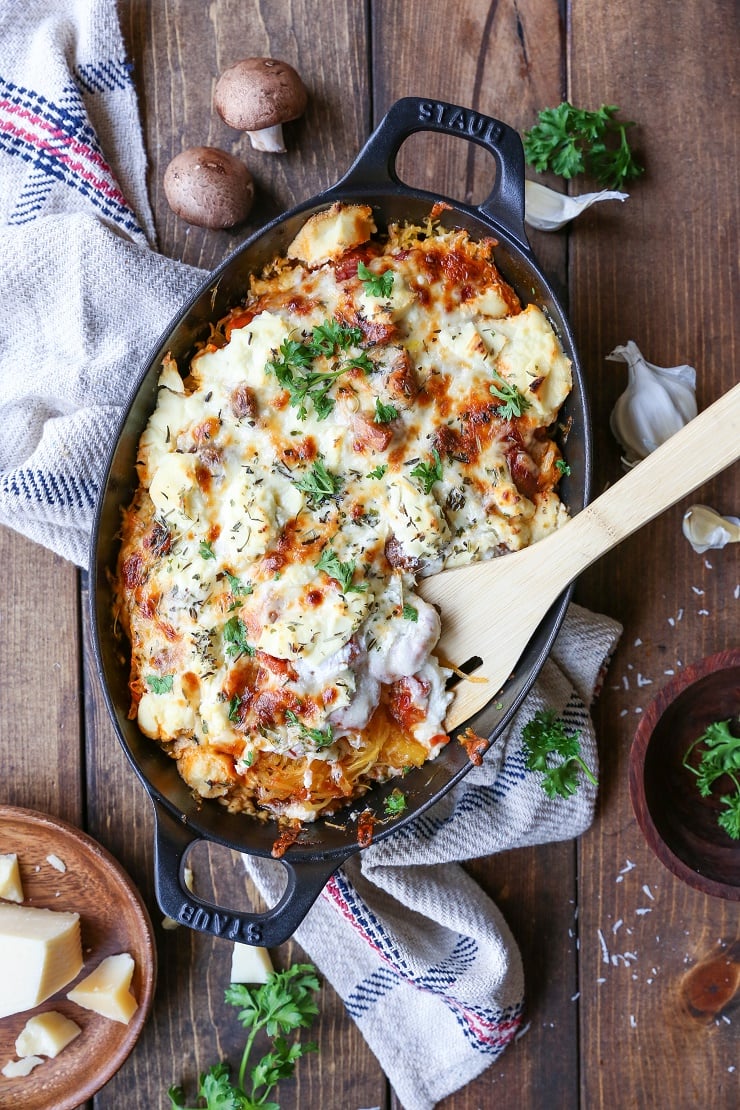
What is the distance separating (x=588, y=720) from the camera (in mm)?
2734

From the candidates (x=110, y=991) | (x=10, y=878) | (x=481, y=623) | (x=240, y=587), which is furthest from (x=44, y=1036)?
(x=481, y=623)

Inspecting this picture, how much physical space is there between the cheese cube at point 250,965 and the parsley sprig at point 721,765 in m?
1.34

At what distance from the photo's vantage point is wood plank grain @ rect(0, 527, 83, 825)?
2766 mm

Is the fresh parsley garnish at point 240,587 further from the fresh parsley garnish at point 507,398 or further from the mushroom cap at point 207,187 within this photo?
the mushroom cap at point 207,187

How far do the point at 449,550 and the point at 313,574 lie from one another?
0.33 m

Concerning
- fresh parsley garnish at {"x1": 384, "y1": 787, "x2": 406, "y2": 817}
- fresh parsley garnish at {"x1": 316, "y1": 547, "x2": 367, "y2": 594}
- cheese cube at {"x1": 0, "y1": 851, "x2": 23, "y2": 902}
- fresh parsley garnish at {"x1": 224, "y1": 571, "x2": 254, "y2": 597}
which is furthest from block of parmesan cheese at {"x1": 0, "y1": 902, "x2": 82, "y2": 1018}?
fresh parsley garnish at {"x1": 316, "y1": 547, "x2": 367, "y2": 594}

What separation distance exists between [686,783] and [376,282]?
165 centimetres

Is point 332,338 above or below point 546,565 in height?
above

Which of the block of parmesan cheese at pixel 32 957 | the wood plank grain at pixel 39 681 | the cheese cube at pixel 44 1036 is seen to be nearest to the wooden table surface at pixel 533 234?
the wood plank grain at pixel 39 681

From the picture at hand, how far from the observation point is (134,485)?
2.38 metres

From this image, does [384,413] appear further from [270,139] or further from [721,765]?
[721,765]

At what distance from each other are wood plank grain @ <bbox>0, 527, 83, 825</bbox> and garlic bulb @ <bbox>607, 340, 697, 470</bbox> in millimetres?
1621

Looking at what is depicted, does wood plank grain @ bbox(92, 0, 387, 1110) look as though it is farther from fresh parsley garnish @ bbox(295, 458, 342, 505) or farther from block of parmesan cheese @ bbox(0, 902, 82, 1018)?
fresh parsley garnish @ bbox(295, 458, 342, 505)

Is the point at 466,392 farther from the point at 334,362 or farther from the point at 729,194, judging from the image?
the point at 729,194
